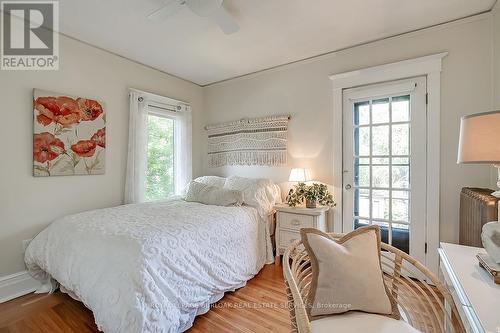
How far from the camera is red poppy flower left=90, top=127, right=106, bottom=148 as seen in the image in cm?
274

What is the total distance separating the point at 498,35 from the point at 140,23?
3.17 m

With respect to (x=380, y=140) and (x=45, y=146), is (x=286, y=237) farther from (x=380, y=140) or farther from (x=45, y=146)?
(x=45, y=146)

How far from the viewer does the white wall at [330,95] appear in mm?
2189

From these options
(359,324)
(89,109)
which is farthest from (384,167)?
(89,109)

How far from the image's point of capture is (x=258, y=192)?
9.53 ft

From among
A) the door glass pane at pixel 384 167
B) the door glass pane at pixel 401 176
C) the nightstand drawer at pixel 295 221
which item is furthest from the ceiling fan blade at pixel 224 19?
the door glass pane at pixel 401 176

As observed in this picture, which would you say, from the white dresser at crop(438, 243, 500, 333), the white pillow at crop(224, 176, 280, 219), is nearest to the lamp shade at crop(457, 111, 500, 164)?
the white dresser at crop(438, 243, 500, 333)

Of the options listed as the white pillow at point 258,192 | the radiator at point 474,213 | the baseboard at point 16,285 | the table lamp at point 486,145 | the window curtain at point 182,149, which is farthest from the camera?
the window curtain at point 182,149

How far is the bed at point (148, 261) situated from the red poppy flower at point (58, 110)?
103 centimetres

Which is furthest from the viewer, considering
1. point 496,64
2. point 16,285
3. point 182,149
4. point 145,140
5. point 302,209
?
point 182,149

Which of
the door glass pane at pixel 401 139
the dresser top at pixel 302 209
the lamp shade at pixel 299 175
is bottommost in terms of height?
the dresser top at pixel 302 209

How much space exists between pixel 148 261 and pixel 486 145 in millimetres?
1864

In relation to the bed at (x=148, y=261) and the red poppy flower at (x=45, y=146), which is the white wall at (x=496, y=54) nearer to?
the bed at (x=148, y=261)

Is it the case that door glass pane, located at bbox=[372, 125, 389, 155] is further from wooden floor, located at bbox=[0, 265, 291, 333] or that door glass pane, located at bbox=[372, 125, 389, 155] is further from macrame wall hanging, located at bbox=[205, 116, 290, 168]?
wooden floor, located at bbox=[0, 265, 291, 333]
